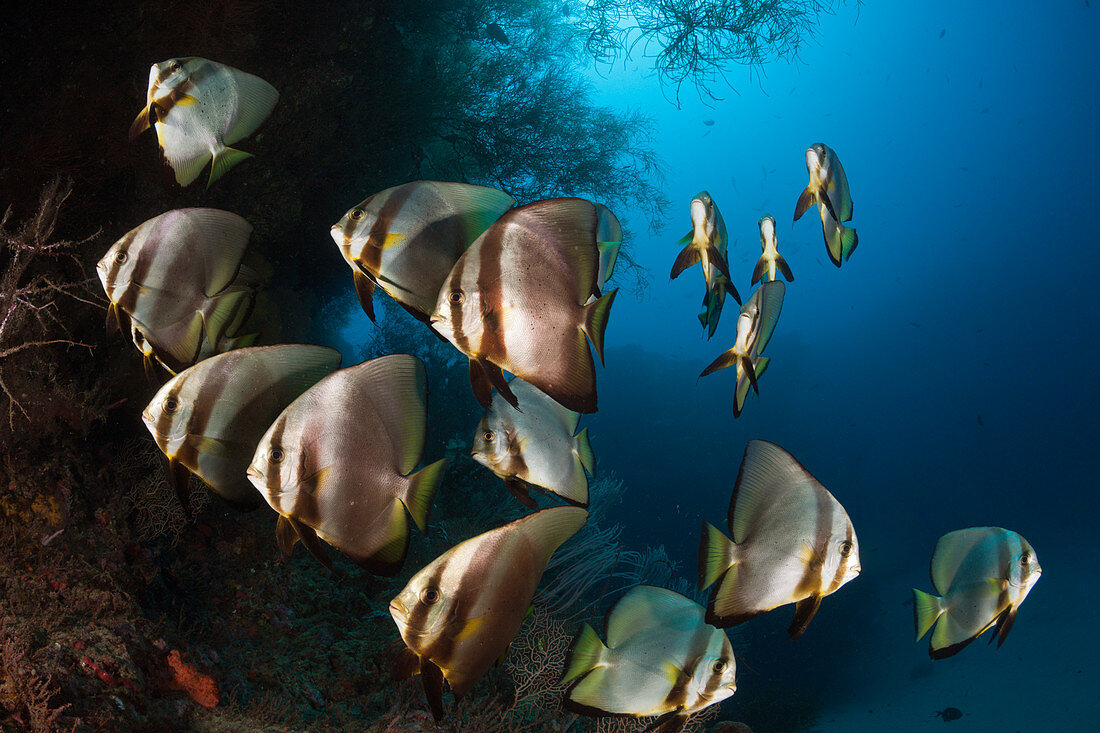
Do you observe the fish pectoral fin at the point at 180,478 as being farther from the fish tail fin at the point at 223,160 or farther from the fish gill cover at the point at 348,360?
the fish tail fin at the point at 223,160

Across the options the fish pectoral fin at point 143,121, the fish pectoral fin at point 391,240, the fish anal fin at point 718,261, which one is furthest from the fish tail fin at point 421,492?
the fish anal fin at point 718,261

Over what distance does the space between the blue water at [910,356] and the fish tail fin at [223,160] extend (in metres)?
7.37

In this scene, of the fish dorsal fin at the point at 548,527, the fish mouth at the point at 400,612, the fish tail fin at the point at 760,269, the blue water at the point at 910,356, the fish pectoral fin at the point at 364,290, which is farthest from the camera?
the blue water at the point at 910,356

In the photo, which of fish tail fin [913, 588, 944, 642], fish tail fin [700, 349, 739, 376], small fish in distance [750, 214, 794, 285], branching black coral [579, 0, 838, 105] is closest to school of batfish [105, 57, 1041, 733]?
fish tail fin [700, 349, 739, 376]

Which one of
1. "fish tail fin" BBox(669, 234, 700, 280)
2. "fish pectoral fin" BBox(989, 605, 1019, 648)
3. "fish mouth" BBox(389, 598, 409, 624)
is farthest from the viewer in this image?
"fish tail fin" BBox(669, 234, 700, 280)

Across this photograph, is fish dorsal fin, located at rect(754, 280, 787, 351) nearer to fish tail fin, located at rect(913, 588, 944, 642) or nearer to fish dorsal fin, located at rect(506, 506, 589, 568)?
fish tail fin, located at rect(913, 588, 944, 642)

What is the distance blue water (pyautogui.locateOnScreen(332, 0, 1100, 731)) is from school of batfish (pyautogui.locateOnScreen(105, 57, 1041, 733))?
7343 millimetres

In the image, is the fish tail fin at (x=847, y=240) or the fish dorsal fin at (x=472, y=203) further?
the fish tail fin at (x=847, y=240)

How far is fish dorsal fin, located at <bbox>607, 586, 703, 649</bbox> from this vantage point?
1910 millimetres

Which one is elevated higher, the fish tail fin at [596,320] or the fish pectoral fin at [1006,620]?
the fish tail fin at [596,320]

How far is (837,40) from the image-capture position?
6881cm

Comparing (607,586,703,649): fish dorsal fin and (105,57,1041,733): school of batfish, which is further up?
(105,57,1041,733): school of batfish

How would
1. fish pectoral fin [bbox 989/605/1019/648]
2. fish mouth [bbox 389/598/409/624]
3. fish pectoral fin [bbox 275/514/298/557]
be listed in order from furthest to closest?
fish pectoral fin [bbox 989/605/1019/648], fish pectoral fin [bbox 275/514/298/557], fish mouth [bbox 389/598/409/624]

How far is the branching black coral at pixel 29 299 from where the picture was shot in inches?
104
